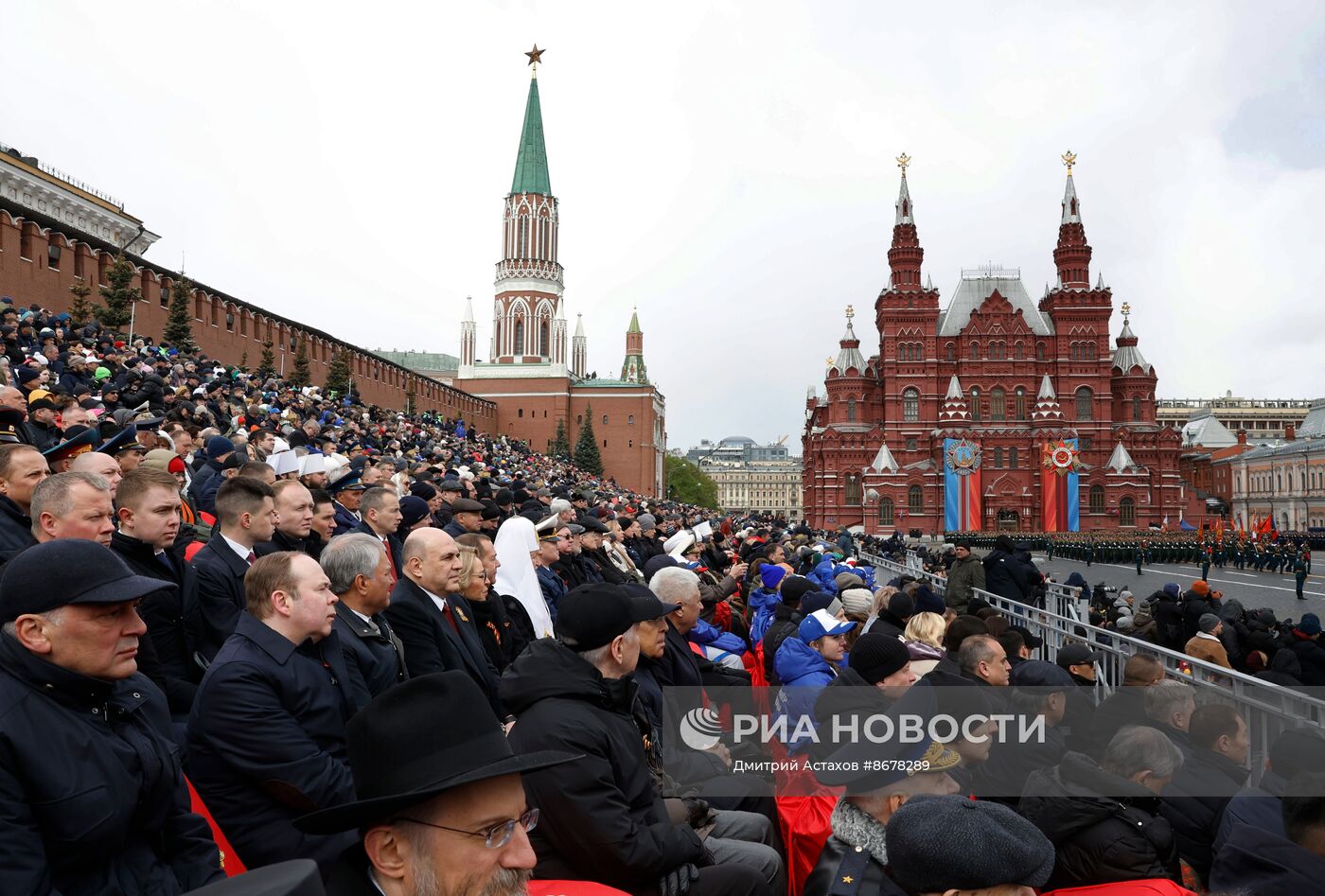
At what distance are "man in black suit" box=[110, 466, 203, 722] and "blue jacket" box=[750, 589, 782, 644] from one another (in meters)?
4.41

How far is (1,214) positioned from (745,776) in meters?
21.9

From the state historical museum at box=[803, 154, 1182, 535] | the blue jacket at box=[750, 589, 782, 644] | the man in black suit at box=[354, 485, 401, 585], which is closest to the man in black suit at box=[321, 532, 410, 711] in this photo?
the man in black suit at box=[354, 485, 401, 585]

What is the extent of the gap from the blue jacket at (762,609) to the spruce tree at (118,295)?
18.4 metres

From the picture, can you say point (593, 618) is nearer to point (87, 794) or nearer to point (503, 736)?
point (503, 736)

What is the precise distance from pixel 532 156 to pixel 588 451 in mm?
26721

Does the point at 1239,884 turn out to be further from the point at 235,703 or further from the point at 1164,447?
the point at 1164,447

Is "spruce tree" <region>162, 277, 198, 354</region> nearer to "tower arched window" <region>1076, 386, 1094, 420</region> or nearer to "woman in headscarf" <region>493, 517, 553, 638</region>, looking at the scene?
"woman in headscarf" <region>493, 517, 553, 638</region>

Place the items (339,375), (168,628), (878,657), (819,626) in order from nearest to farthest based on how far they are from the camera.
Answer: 1. (168,628)
2. (878,657)
3. (819,626)
4. (339,375)

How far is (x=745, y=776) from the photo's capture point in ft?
14.8

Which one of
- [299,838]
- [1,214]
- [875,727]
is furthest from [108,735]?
[1,214]

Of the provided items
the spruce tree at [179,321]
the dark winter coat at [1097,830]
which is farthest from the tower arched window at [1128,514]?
the dark winter coat at [1097,830]

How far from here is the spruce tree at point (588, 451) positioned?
72.0 m

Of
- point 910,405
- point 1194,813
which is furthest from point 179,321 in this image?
point 910,405

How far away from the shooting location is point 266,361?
28.0 metres
